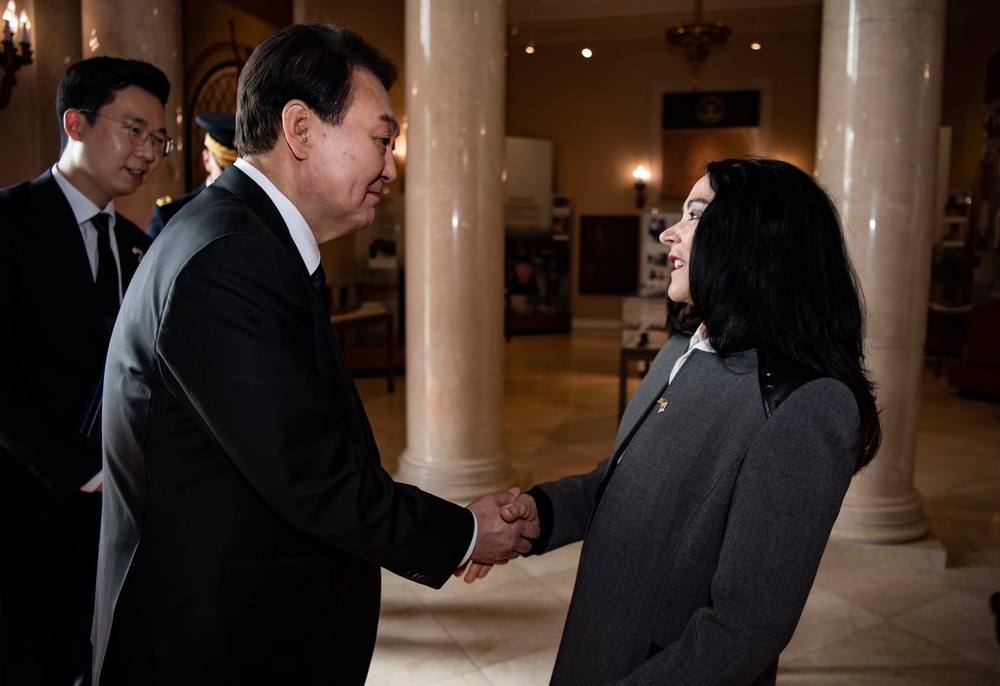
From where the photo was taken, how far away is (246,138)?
148 cm

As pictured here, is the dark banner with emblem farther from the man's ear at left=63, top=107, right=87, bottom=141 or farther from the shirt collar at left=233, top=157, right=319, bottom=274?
the shirt collar at left=233, top=157, right=319, bottom=274

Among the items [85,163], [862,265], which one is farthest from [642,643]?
[862,265]

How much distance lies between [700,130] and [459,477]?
38.0 ft

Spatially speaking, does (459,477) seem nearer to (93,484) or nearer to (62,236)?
(93,484)

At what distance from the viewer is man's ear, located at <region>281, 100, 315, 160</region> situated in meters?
1.44

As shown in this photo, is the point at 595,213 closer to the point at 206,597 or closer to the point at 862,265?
the point at 862,265

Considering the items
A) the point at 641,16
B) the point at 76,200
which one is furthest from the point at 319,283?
the point at 641,16

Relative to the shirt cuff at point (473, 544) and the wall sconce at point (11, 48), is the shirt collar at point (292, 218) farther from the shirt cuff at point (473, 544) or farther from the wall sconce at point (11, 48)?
the wall sconce at point (11, 48)

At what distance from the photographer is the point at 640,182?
14.7 m

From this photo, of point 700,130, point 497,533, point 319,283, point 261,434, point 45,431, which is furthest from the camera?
point 700,130

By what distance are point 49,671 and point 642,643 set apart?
1.88m

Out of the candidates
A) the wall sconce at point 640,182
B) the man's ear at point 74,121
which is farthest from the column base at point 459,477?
the wall sconce at point 640,182

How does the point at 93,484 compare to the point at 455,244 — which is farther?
the point at 455,244

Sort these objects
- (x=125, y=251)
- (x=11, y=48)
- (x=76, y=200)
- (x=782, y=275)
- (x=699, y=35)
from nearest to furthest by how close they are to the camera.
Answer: (x=782, y=275)
(x=76, y=200)
(x=125, y=251)
(x=11, y=48)
(x=699, y=35)
